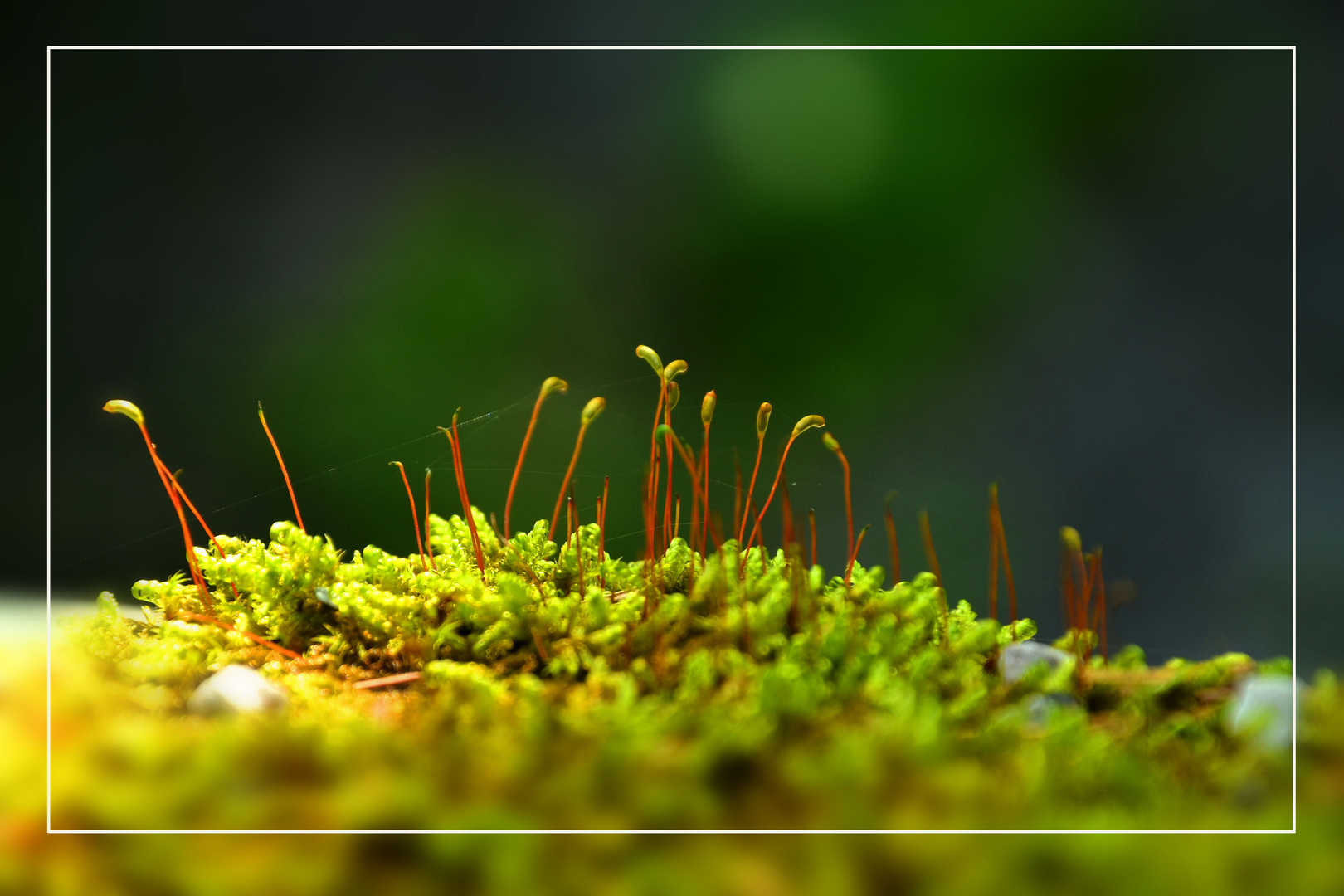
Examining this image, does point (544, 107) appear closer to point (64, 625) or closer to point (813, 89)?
point (813, 89)

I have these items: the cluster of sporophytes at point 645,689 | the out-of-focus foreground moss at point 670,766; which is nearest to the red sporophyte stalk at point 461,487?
Result: the cluster of sporophytes at point 645,689

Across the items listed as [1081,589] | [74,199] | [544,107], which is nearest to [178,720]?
[74,199]

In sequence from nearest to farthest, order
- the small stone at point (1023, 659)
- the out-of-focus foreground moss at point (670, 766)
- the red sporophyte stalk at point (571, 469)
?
the out-of-focus foreground moss at point (670, 766) → the small stone at point (1023, 659) → the red sporophyte stalk at point (571, 469)

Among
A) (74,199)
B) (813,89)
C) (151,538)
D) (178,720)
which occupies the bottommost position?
(178,720)

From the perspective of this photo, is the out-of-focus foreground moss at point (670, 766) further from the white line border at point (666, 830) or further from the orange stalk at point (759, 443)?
the orange stalk at point (759, 443)

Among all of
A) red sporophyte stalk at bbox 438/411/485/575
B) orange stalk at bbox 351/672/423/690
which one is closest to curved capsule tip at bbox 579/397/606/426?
red sporophyte stalk at bbox 438/411/485/575

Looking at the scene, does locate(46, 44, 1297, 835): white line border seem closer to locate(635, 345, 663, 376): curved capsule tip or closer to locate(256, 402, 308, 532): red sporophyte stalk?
locate(256, 402, 308, 532): red sporophyte stalk

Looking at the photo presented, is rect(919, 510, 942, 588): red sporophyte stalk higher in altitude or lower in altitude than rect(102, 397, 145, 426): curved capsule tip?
lower

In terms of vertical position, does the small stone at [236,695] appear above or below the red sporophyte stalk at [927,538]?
below
